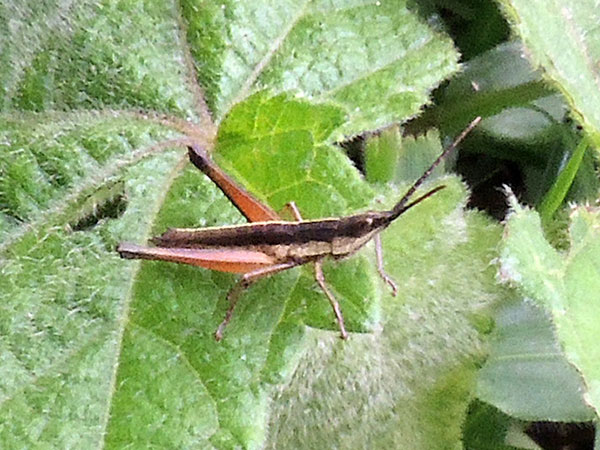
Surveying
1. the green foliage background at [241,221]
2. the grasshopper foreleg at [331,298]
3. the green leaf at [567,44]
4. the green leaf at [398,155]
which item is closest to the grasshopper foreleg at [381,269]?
the green foliage background at [241,221]

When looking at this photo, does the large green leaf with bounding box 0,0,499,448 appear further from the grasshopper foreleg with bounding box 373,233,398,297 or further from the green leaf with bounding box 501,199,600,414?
the green leaf with bounding box 501,199,600,414

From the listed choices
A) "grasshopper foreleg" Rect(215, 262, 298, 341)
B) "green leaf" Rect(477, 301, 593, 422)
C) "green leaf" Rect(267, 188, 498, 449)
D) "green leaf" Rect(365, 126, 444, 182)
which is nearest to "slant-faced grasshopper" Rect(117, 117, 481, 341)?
"grasshopper foreleg" Rect(215, 262, 298, 341)

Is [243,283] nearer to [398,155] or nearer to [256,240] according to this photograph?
[256,240]

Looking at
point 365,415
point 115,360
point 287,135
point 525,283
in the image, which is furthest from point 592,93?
point 115,360

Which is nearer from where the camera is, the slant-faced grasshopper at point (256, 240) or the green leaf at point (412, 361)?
the slant-faced grasshopper at point (256, 240)

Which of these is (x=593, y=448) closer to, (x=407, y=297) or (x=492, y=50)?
(x=407, y=297)

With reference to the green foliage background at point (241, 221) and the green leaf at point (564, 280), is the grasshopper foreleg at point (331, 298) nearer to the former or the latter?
the green foliage background at point (241, 221)
